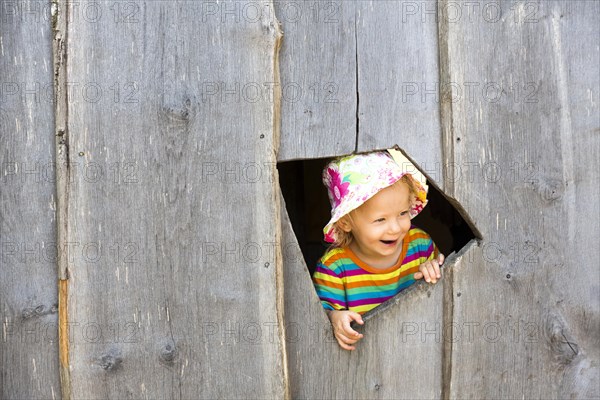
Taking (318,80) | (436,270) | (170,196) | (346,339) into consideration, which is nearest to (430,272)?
(436,270)

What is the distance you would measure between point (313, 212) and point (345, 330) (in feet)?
4.86

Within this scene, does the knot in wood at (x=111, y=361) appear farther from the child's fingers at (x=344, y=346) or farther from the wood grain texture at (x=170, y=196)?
the child's fingers at (x=344, y=346)

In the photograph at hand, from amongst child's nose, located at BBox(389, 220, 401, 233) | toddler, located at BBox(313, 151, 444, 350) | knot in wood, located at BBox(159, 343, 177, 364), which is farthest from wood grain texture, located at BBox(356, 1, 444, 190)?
knot in wood, located at BBox(159, 343, 177, 364)

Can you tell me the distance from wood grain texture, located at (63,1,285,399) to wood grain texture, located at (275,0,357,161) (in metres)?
0.05

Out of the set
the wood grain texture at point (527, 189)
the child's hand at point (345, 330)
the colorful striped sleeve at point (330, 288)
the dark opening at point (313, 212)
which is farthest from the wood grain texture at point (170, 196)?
the dark opening at point (313, 212)

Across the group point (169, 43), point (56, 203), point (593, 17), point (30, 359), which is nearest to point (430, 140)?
point (593, 17)

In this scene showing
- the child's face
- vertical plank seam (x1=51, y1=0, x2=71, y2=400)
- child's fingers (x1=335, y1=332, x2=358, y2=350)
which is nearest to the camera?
vertical plank seam (x1=51, y1=0, x2=71, y2=400)

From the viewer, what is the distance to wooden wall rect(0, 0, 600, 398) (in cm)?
195

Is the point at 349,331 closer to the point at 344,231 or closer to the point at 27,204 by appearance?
the point at 344,231

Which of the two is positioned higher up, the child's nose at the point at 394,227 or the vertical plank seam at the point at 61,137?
the vertical plank seam at the point at 61,137

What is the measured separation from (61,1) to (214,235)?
0.70 metres

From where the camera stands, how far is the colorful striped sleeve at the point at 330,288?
7.34ft

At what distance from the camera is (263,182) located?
197 centimetres

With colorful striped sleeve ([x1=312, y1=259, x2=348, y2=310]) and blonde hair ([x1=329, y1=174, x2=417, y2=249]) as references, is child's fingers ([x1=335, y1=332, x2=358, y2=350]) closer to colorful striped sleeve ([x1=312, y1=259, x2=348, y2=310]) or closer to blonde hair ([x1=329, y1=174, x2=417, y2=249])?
colorful striped sleeve ([x1=312, y1=259, x2=348, y2=310])
